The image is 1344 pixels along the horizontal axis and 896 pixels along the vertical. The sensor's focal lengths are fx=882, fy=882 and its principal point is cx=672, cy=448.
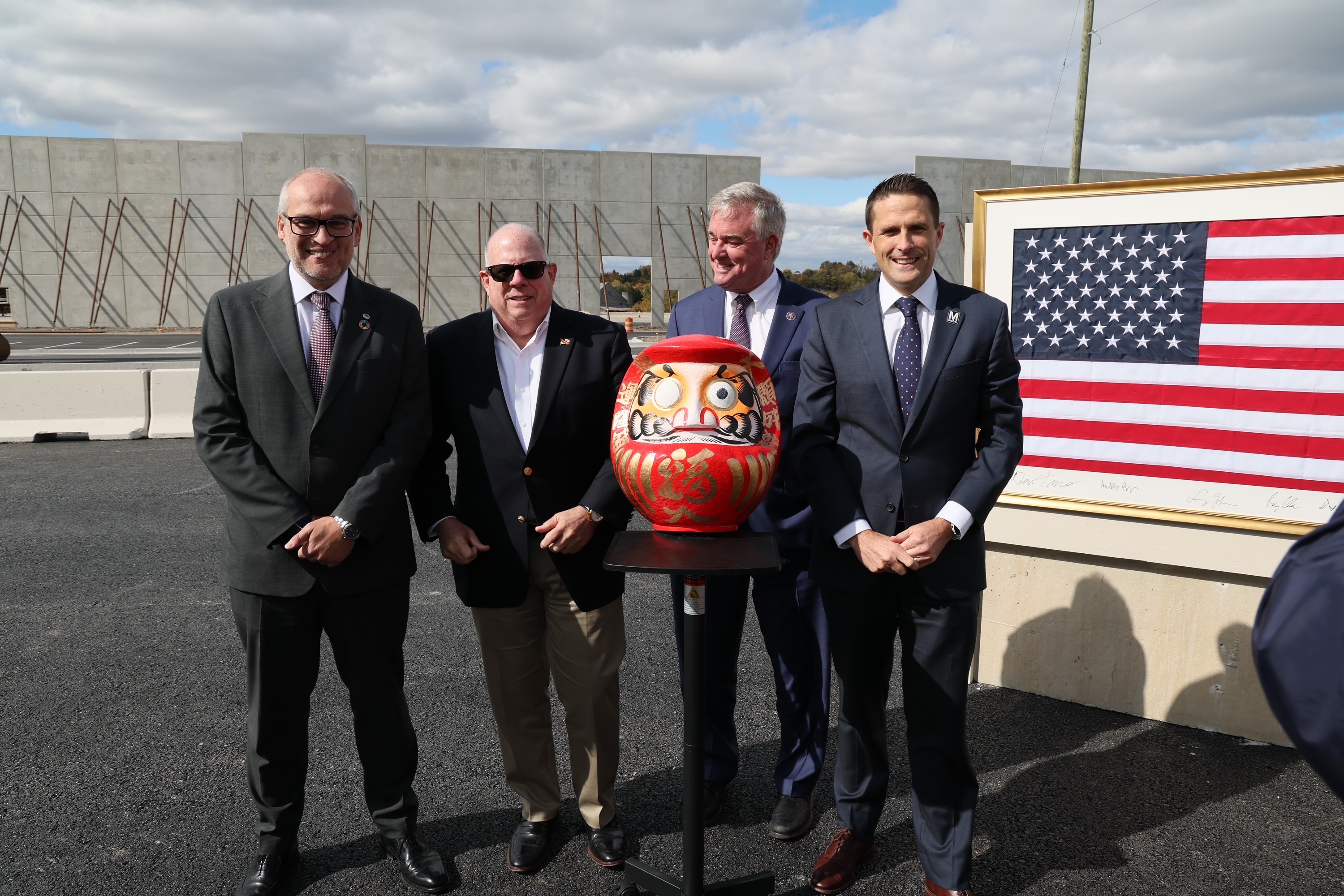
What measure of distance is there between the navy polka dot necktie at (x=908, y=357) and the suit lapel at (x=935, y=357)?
0.07 feet

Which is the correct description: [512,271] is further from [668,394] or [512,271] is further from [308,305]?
[668,394]

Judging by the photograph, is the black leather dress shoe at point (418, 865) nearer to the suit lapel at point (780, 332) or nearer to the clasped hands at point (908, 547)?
the clasped hands at point (908, 547)

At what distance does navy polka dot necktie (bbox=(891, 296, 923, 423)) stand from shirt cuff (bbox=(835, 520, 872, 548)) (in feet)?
1.19

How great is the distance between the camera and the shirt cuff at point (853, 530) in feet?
9.34

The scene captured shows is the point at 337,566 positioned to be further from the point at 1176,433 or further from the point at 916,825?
the point at 1176,433

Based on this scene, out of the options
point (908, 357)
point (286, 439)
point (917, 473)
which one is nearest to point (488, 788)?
→ point (286, 439)

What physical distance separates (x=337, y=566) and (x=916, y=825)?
6.87ft

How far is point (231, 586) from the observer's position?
296 centimetres

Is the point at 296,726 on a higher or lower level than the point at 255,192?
lower

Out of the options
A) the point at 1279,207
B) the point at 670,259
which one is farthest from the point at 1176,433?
the point at 670,259

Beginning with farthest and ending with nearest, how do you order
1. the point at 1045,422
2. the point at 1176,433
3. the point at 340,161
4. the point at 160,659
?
the point at 340,161
the point at 160,659
the point at 1045,422
the point at 1176,433

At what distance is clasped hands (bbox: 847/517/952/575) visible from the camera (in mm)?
2725

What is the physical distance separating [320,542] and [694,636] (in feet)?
3.99

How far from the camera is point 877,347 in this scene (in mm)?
2900
